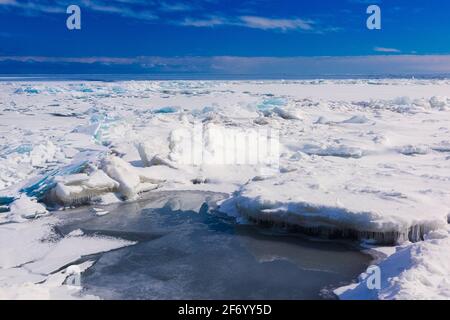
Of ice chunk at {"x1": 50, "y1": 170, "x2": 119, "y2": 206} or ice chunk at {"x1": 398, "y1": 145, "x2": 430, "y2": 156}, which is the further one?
ice chunk at {"x1": 398, "y1": 145, "x2": 430, "y2": 156}

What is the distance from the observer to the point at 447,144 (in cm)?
1152

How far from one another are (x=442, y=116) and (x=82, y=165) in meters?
14.5

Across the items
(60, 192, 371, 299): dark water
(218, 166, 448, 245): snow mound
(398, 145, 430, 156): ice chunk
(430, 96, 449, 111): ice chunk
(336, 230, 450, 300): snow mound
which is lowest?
(60, 192, 371, 299): dark water

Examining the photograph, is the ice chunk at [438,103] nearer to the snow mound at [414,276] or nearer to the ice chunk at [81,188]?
the ice chunk at [81,188]

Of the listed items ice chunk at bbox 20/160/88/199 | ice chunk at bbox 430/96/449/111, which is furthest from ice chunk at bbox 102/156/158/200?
ice chunk at bbox 430/96/449/111

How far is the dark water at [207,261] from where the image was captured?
4.81 m

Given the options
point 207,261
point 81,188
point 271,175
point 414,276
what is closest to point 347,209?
point 414,276

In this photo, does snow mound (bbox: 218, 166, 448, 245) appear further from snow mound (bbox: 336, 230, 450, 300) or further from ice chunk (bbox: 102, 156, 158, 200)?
ice chunk (bbox: 102, 156, 158, 200)

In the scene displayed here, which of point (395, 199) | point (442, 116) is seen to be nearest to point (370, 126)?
point (442, 116)

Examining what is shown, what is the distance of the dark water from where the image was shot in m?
4.81

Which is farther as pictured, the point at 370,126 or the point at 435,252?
the point at 370,126
